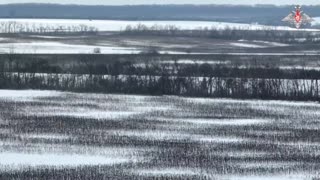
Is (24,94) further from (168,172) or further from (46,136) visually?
(168,172)

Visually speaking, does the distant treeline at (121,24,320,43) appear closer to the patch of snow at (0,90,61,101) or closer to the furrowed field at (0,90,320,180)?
the patch of snow at (0,90,61,101)

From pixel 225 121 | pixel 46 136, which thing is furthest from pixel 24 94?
pixel 46 136

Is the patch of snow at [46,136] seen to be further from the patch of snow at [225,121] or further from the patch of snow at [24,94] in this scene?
the patch of snow at [24,94]

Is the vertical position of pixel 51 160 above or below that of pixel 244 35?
above

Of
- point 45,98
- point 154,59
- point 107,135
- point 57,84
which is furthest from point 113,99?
point 154,59

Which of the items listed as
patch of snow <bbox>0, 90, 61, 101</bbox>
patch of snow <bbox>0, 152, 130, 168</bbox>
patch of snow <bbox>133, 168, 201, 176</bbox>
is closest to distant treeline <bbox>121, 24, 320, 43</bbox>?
patch of snow <bbox>0, 90, 61, 101</bbox>

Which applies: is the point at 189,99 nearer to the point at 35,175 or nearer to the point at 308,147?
the point at 308,147
